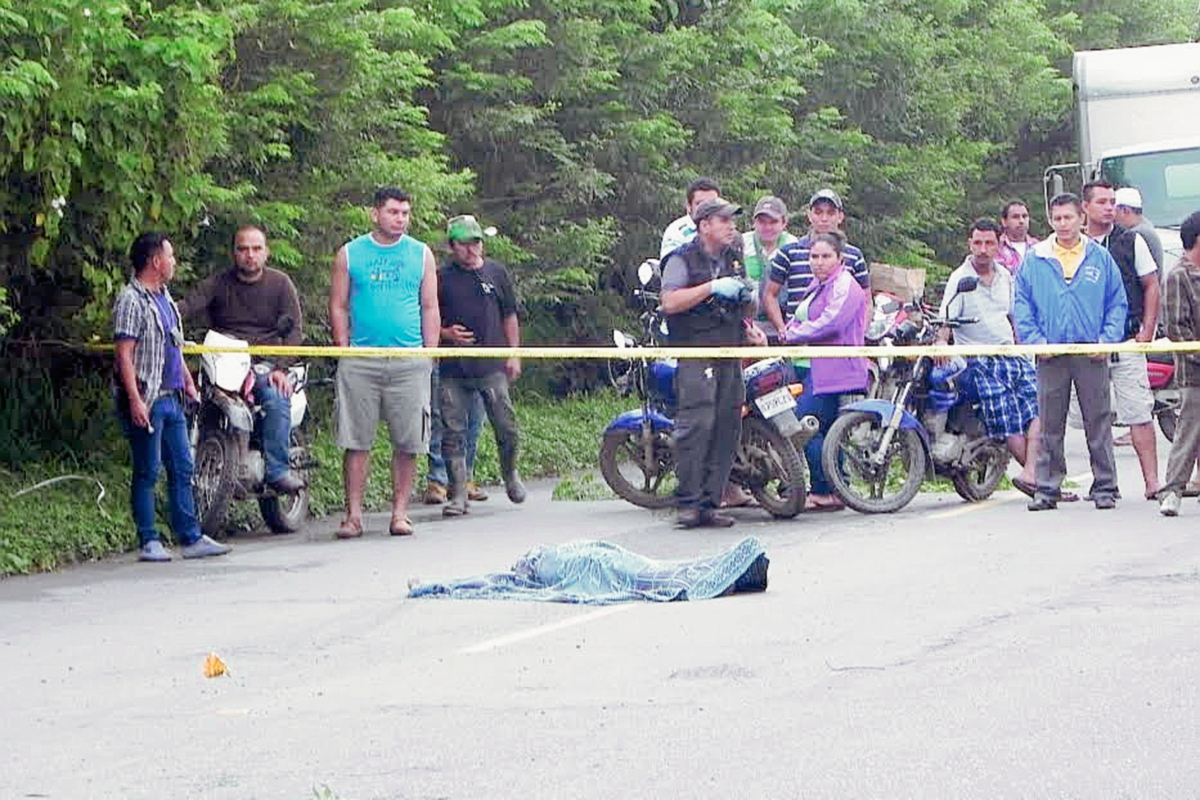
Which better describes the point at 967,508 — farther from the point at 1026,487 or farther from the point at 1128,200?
A: the point at 1128,200

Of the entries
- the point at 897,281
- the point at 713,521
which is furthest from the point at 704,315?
Answer: the point at 897,281

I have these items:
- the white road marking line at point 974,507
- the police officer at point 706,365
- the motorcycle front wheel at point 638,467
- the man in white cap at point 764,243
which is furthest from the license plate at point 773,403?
the man in white cap at point 764,243

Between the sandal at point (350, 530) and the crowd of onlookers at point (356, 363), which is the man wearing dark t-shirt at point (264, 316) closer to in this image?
the crowd of onlookers at point (356, 363)

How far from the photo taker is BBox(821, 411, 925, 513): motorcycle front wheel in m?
14.7

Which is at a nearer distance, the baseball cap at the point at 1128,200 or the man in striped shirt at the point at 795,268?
the man in striped shirt at the point at 795,268

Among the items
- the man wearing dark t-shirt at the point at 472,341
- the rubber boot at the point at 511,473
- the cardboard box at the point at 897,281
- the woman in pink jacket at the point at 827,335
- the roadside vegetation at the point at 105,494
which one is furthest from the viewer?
the cardboard box at the point at 897,281

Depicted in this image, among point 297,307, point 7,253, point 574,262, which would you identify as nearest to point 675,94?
point 574,262

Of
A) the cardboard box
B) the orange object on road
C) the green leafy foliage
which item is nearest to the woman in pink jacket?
the green leafy foliage

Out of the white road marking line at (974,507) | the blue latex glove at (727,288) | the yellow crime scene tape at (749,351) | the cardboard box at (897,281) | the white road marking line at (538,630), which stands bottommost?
the white road marking line at (974,507)

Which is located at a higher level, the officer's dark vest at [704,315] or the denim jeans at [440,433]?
the officer's dark vest at [704,315]

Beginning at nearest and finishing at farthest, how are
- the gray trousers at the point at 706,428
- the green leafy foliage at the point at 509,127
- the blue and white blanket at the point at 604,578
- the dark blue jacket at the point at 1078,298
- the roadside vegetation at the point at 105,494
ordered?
the blue and white blanket at the point at 604,578 → the green leafy foliage at the point at 509,127 → the roadside vegetation at the point at 105,494 → the gray trousers at the point at 706,428 → the dark blue jacket at the point at 1078,298

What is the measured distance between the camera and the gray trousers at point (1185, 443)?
14070 mm

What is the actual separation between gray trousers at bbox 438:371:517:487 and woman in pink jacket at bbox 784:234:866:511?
2.08 m

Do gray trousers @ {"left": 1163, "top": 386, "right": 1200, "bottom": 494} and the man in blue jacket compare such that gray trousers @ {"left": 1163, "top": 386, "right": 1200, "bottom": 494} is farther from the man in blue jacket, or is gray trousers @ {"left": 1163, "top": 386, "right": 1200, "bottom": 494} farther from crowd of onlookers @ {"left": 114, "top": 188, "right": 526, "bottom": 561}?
crowd of onlookers @ {"left": 114, "top": 188, "right": 526, "bottom": 561}
